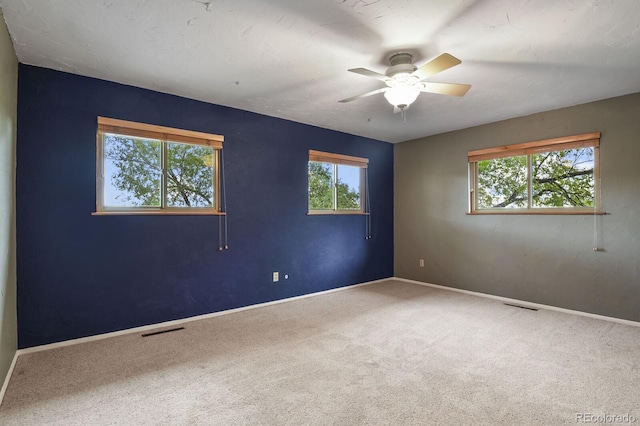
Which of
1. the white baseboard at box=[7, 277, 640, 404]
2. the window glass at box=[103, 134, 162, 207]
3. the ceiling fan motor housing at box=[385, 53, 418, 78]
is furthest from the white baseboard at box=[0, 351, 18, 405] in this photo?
the ceiling fan motor housing at box=[385, 53, 418, 78]

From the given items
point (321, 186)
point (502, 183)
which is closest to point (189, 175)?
point (321, 186)

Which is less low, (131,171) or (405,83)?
(405,83)

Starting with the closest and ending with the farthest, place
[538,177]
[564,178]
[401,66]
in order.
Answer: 1. [401,66]
2. [564,178]
3. [538,177]

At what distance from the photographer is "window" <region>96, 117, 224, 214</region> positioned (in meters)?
3.10

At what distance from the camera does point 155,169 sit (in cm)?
338

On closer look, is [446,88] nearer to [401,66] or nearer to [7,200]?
[401,66]

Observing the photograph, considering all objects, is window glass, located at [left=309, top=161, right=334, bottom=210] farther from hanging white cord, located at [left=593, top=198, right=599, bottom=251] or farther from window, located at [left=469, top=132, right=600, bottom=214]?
hanging white cord, located at [left=593, top=198, right=599, bottom=251]

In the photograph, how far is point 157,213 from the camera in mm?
3340

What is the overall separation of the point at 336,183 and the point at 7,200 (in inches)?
144

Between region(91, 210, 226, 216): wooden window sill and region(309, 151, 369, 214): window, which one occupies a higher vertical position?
region(309, 151, 369, 214): window

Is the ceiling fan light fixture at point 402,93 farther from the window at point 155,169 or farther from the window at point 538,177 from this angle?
the window at point 538,177

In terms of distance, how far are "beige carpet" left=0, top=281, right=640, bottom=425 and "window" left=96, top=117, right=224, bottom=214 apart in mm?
1267

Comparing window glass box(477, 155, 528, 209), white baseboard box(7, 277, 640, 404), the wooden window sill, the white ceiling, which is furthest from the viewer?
window glass box(477, 155, 528, 209)

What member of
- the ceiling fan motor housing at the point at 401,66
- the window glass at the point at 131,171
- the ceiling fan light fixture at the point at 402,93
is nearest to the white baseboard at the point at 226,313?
the window glass at the point at 131,171
